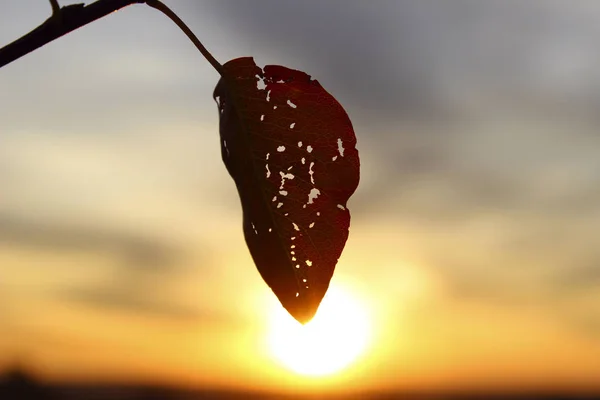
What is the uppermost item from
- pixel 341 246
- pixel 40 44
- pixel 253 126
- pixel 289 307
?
pixel 253 126

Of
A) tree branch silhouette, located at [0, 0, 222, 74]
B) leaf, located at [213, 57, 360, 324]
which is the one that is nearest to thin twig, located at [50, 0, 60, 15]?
tree branch silhouette, located at [0, 0, 222, 74]

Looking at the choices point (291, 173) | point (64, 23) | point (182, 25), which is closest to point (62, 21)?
point (64, 23)

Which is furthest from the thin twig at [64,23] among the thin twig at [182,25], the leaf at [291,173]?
the leaf at [291,173]

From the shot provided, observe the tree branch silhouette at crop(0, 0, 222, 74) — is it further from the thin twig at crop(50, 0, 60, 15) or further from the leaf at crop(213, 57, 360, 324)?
the leaf at crop(213, 57, 360, 324)

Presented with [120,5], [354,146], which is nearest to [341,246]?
[354,146]

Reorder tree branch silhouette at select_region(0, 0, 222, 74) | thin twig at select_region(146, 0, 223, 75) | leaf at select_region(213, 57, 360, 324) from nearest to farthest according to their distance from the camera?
tree branch silhouette at select_region(0, 0, 222, 74), thin twig at select_region(146, 0, 223, 75), leaf at select_region(213, 57, 360, 324)

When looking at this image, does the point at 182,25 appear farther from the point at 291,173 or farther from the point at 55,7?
the point at 291,173

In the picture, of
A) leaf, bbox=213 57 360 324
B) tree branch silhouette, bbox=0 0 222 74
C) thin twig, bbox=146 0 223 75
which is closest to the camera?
tree branch silhouette, bbox=0 0 222 74

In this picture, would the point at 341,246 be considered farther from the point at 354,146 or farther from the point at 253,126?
the point at 253,126
